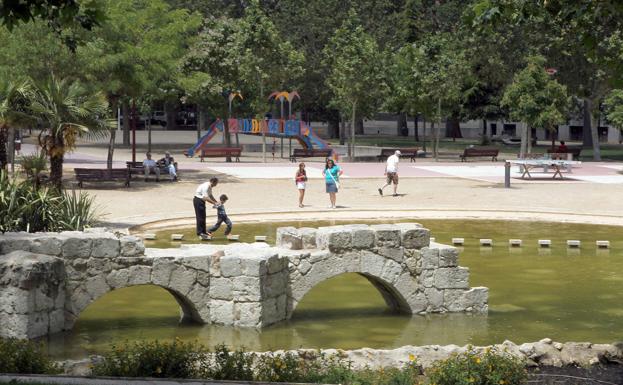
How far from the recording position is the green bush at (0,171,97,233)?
78.5 feet

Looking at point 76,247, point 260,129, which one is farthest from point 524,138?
point 76,247

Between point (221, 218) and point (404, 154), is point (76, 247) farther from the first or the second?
point (404, 154)

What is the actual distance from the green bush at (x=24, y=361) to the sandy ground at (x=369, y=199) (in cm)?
1588

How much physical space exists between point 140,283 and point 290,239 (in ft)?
9.17

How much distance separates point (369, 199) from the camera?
3594 cm

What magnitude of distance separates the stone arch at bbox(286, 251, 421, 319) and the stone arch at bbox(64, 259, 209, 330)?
1.55m

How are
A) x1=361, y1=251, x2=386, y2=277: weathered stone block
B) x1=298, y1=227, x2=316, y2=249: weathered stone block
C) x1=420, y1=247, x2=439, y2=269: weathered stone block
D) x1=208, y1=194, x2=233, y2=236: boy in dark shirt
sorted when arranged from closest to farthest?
x1=361, y1=251, x2=386, y2=277: weathered stone block
x1=298, y1=227, x2=316, y2=249: weathered stone block
x1=420, y1=247, x2=439, y2=269: weathered stone block
x1=208, y1=194, x2=233, y2=236: boy in dark shirt

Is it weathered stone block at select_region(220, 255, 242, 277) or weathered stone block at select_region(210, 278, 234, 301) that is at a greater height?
weathered stone block at select_region(220, 255, 242, 277)

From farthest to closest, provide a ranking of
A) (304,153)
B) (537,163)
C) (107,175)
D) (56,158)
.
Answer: (304,153)
(537,163)
(107,175)
(56,158)

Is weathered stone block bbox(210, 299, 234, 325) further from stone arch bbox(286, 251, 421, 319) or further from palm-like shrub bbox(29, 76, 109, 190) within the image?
palm-like shrub bbox(29, 76, 109, 190)

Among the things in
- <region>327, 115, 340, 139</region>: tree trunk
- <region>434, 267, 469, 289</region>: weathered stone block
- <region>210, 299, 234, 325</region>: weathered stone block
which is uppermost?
<region>327, 115, 340, 139</region>: tree trunk

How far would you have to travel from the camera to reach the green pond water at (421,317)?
17.6m

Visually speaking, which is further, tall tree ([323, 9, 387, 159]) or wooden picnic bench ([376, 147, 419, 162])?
wooden picnic bench ([376, 147, 419, 162])

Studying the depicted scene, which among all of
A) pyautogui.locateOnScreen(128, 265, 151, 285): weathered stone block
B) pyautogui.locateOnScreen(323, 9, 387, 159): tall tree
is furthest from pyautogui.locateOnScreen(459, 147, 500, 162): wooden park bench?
pyautogui.locateOnScreen(128, 265, 151, 285): weathered stone block
